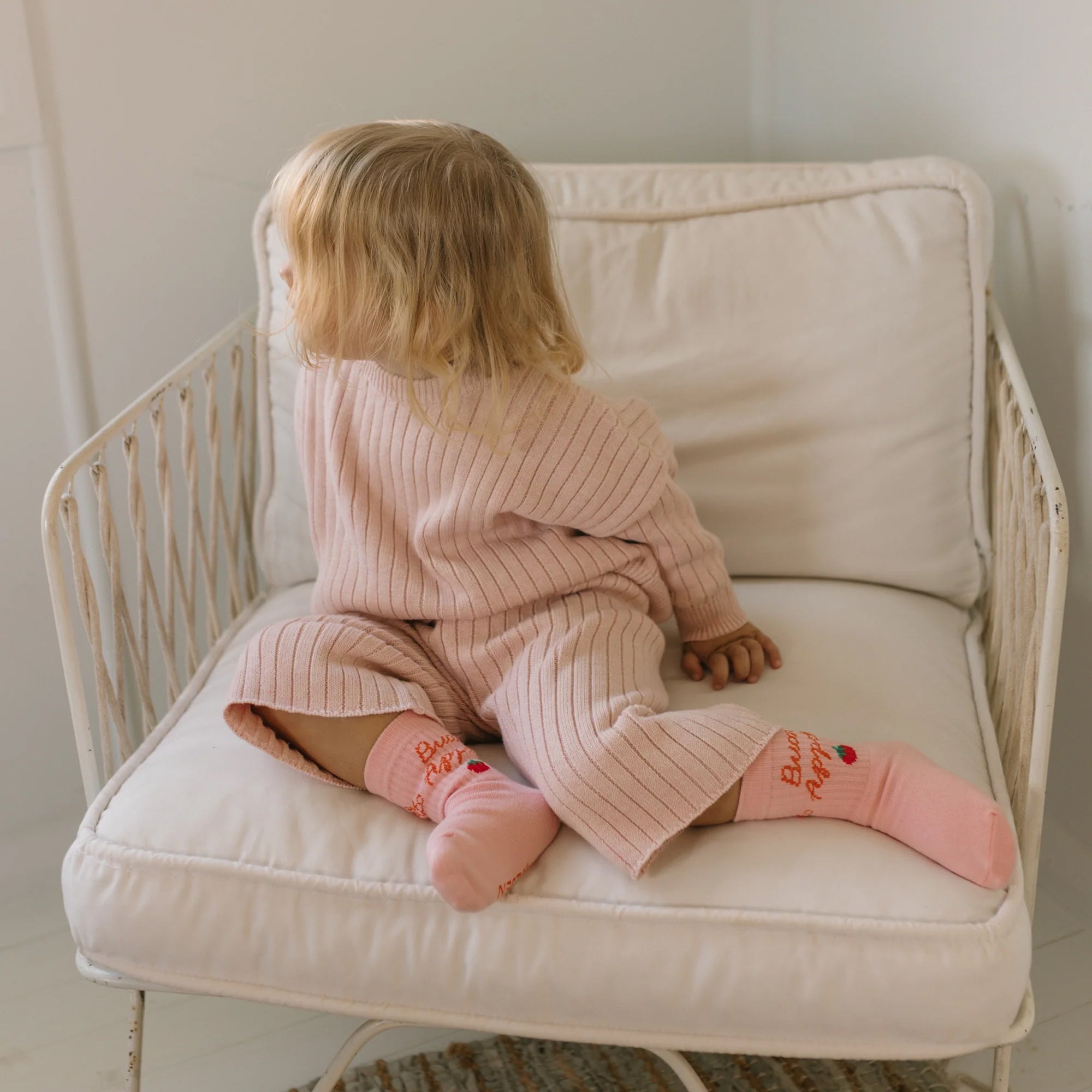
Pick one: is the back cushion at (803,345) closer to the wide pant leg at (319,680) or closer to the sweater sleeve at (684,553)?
the sweater sleeve at (684,553)

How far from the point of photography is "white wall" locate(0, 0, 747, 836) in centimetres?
121

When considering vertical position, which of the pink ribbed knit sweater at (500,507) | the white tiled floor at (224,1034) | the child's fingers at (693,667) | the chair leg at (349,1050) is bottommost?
the white tiled floor at (224,1034)

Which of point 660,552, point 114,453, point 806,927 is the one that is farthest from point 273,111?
point 806,927

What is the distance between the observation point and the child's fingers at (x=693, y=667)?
38.8 inches

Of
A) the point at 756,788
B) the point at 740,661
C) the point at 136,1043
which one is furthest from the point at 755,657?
the point at 136,1043

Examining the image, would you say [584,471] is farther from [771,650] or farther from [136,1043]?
[136,1043]

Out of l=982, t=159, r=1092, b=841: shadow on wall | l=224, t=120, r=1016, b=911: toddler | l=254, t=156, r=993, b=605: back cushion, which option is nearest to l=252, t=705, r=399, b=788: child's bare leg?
l=224, t=120, r=1016, b=911: toddler

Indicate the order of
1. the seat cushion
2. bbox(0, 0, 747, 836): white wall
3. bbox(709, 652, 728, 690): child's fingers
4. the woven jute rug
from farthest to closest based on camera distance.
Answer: bbox(0, 0, 747, 836): white wall → the woven jute rug → bbox(709, 652, 728, 690): child's fingers → the seat cushion

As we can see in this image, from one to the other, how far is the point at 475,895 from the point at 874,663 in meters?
0.41

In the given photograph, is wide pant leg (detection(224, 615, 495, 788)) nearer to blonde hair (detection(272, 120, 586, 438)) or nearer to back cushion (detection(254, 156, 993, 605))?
blonde hair (detection(272, 120, 586, 438))

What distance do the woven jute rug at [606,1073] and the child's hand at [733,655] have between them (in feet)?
1.22

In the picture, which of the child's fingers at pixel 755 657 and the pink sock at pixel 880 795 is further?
the child's fingers at pixel 755 657

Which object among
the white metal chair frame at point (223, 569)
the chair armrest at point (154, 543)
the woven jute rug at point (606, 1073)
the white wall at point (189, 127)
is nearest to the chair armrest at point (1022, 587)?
the white metal chair frame at point (223, 569)

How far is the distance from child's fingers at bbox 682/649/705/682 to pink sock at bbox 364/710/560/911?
0.21 m
